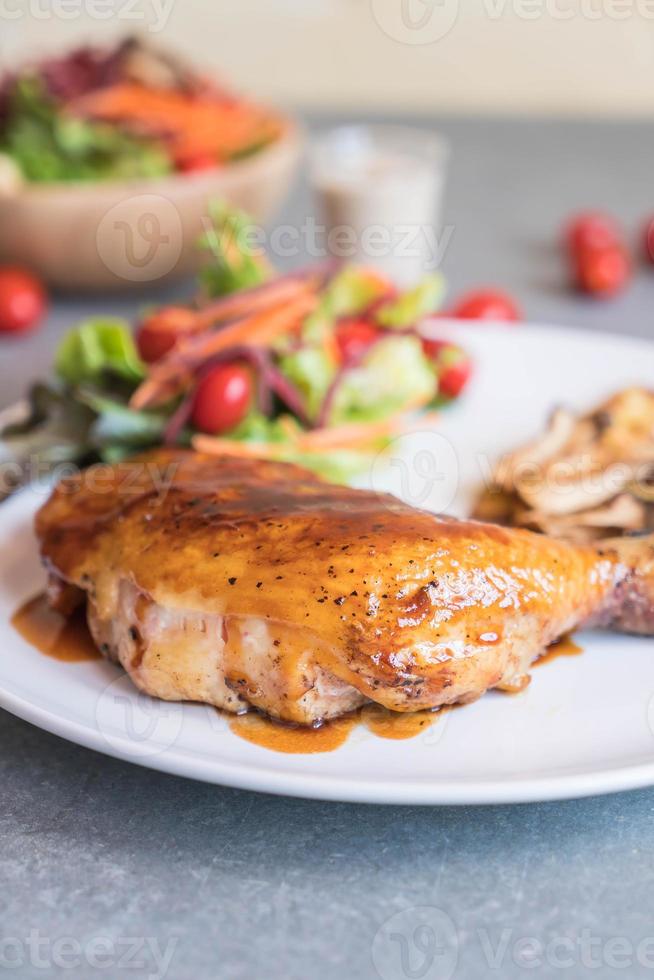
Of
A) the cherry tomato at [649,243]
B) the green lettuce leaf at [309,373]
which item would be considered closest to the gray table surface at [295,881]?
→ the green lettuce leaf at [309,373]

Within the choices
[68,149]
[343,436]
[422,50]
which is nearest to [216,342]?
[343,436]

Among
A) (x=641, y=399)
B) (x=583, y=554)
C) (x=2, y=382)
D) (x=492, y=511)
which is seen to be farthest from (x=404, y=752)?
(x=2, y=382)

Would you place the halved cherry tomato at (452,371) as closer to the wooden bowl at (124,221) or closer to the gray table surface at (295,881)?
the wooden bowl at (124,221)

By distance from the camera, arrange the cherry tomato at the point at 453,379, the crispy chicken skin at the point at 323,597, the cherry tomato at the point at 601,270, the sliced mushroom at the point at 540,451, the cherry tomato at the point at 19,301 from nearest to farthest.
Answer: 1. the crispy chicken skin at the point at 323,597
2. the sliced mushroom at the point at 540,451
3. the cherry tomato at the point at 453,379
4. the cherry tomato at the point at 19,301
5. the cherry tomato at the point at 601,270

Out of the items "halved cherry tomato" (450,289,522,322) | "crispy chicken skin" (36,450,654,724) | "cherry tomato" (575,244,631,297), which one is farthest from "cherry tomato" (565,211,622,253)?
"crispy chicken skin" (36,450,654,724)

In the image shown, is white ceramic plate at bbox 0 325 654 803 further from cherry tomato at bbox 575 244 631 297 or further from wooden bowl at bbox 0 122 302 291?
cherry tomato at bbox 575 244 631 297

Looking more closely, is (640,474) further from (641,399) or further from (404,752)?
(404,752)

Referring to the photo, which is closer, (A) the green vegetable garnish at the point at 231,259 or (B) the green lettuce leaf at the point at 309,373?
(B) the green lettuce leaf at the point at 309,373
